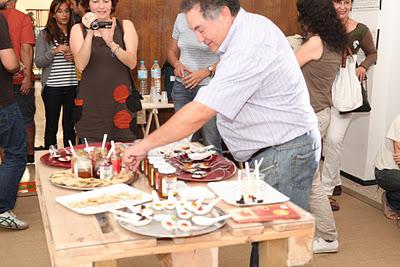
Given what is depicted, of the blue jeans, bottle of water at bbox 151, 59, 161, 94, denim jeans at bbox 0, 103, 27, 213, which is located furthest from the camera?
bottle of water at bbox 151, 59, 161, 94

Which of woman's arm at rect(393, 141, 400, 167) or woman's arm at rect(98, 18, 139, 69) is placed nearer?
woman's arm at rect(98, 18, 139, 69)

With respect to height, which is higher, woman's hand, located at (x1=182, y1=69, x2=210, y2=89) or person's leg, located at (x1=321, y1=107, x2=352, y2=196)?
woman's hand, located at (x1=182, y1=69, x2=210, y2=89)

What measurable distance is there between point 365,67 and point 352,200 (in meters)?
0.96

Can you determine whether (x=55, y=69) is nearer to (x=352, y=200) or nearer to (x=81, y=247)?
(x=352, y=200)

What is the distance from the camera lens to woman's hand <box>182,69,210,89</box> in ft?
10.7

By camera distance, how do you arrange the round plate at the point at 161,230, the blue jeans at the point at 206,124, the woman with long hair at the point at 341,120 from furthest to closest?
1. the woman with long hair at the point at 341,120
2. the blue jeans at the point at 206,124
3. the round plate at the point at 161,230

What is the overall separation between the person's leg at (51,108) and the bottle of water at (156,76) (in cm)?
77

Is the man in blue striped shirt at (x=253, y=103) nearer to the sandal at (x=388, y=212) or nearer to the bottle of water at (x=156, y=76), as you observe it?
the sandal at (x=388, y=212)

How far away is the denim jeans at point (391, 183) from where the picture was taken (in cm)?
325

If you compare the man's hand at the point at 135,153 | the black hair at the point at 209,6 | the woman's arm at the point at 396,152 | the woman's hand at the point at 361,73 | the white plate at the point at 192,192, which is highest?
the black hair at the point at 209,6

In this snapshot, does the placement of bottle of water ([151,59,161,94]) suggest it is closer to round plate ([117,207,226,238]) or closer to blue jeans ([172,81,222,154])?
blue jeans ([172,81,222,154])

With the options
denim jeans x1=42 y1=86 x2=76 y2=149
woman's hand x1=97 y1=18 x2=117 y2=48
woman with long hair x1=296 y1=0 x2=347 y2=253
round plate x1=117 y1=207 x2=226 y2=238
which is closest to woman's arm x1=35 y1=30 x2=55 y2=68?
denim jeans x1=42 y1=86 x2=76 y2=149

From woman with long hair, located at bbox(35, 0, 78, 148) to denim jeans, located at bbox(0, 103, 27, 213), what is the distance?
39.6 inches

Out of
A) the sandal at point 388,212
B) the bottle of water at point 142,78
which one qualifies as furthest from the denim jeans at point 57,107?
the sandal at point 388,212
